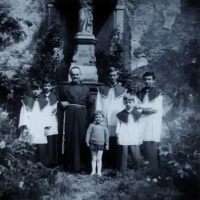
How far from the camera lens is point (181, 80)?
7.14 meters

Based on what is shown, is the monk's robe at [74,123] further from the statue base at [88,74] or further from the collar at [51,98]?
the statue base at [88,74]

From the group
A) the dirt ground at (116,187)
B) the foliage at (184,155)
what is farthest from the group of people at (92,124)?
the foliage at (184,155)

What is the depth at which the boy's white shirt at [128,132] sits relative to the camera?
16.3 feet

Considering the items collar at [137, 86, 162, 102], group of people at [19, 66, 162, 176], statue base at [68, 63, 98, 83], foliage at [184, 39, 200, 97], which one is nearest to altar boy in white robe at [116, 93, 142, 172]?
group of people at [19, 66, 162, 176]

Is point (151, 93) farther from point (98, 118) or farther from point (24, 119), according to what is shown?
point (24, 119)

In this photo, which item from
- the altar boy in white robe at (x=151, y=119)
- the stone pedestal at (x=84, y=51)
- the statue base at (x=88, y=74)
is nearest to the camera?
the altar boy in white robe at (x=151, y=119)

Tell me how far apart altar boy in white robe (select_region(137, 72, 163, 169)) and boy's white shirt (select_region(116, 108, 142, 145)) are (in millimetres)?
338

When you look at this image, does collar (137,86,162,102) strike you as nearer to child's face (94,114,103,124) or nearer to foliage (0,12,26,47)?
child's face (94,114,103,124)

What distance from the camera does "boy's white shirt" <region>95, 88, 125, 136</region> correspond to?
5.27 meters

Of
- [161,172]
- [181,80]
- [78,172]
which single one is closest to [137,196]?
[161,172]

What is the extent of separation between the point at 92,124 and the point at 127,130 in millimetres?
574

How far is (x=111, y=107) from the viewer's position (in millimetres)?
5289

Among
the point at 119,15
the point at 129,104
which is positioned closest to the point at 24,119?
the point at 129,104

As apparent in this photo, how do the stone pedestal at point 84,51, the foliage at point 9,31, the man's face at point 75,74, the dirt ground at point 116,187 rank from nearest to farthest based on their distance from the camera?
the dirt ground at point 116,187, the man's face at point 75,74, the stone pedestal at point 84,51, the foliage at point 9,31
